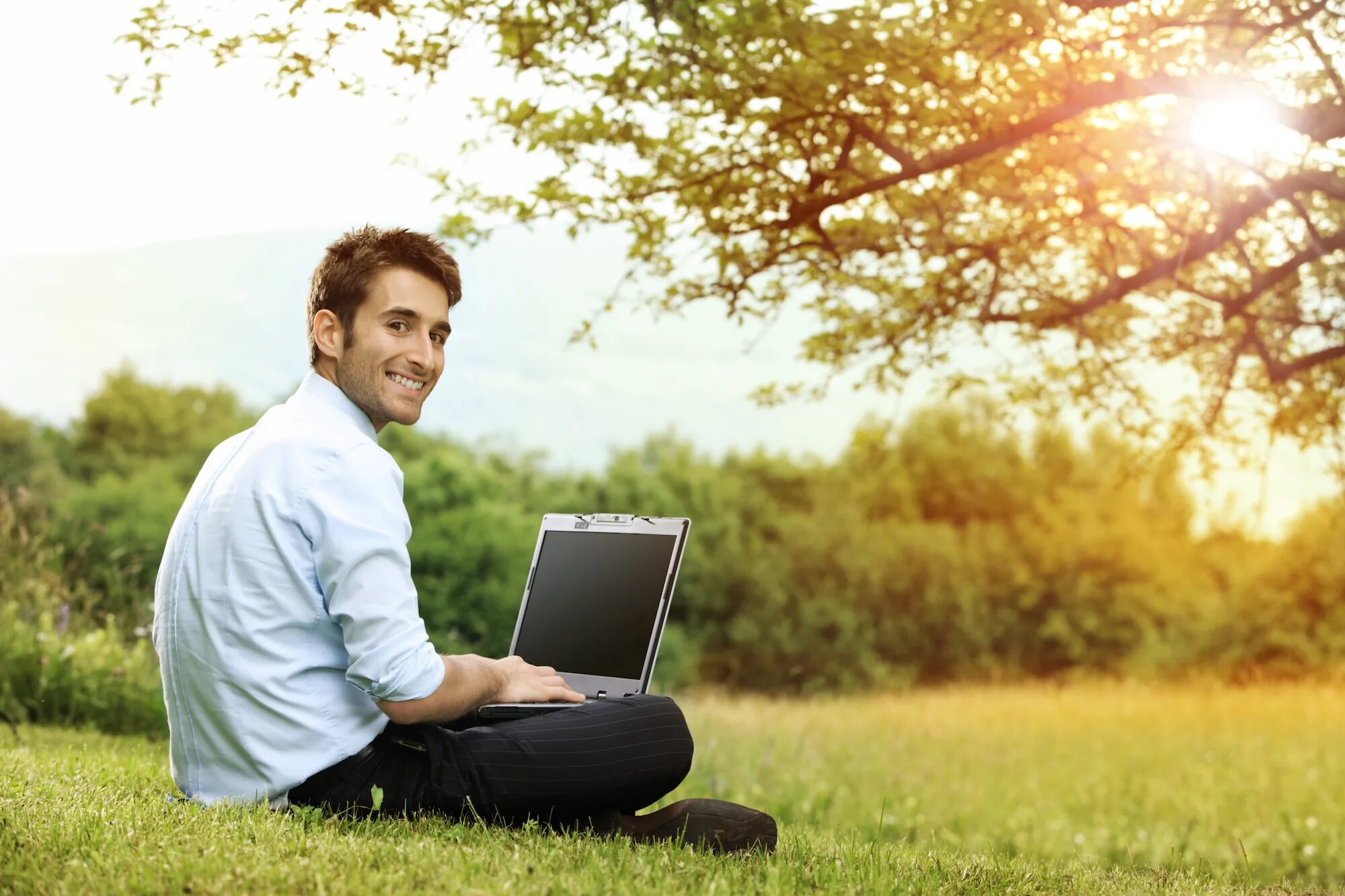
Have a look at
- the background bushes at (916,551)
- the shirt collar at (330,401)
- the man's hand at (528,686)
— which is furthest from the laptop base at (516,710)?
A: the background bushes at (916,551)

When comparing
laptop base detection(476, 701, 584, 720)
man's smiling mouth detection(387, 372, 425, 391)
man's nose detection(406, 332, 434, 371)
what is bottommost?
laptop base detection(476, 701, 584, 720)

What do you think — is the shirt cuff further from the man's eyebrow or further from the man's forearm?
the man's eyebrow

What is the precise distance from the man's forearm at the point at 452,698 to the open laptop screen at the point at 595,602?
23.6 inches

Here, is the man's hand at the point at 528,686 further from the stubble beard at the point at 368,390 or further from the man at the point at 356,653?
the stubble beard at the point at 368,390

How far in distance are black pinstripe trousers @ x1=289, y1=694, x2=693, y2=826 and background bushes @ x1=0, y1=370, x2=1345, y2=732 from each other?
41.0 ft

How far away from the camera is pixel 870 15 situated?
15.8ft

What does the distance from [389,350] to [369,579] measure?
0.63 m

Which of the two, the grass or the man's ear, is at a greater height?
the man's ear

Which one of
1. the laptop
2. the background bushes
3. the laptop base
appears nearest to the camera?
the laptop base

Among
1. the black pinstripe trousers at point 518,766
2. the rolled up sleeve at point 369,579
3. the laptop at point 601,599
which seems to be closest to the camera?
the rolled up sleeve at point 369,579

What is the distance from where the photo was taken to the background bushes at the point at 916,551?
1692cm

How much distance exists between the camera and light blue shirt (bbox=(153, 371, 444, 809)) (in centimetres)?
258

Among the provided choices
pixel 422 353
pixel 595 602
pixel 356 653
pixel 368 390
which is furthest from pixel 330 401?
pixel 595 602

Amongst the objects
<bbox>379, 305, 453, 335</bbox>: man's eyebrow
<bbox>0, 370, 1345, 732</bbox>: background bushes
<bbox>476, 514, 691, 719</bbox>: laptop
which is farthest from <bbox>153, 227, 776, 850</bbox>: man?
<bbox>0, 370, 1345, 732</bbox>: background bushes
